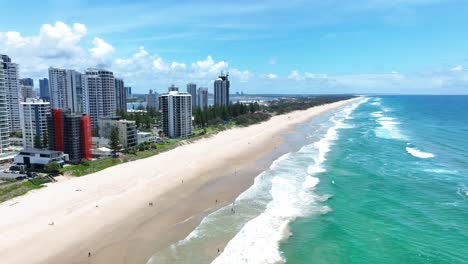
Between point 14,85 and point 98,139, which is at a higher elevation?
point 14,85

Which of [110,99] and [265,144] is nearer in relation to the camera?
[265,144]

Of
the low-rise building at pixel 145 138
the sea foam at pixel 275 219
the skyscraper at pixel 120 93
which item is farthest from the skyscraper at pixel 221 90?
the sea foam at pixel 275 219

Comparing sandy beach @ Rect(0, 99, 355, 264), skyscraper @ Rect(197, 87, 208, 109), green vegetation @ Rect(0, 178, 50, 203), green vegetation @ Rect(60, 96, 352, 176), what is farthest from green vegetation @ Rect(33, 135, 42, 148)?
skyscraper @ Rect(197, 87, 208, 109)

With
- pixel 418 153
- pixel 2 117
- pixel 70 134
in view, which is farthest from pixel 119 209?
pixel 418 153

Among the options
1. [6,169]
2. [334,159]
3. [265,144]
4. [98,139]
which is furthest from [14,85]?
[334,159]

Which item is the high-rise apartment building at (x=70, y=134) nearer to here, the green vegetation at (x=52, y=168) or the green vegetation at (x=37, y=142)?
the green vegetation at (x=52, y=168)

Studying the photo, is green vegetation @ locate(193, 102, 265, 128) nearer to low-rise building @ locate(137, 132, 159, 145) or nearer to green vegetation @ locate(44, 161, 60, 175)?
low-rise building @ locate(137, 132, 159, 145)

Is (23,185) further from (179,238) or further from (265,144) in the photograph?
(265,144)

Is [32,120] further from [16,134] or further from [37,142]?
[16,134]
